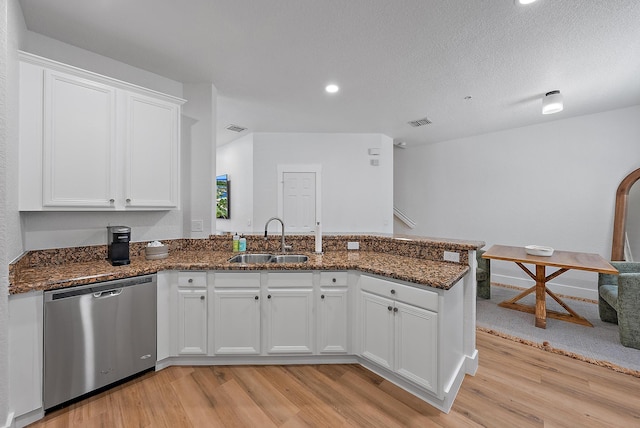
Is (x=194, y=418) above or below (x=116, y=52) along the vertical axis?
below

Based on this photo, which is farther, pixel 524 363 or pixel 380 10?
pixel 524 363

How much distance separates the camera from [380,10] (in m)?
1.77

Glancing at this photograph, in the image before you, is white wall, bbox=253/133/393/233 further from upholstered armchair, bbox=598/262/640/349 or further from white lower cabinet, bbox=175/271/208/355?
upholstered armchair, bbox=598/262/640/349

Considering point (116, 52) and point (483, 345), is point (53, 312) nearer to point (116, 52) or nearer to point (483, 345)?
point (116, 52)

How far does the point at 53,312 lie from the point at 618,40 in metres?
4.48

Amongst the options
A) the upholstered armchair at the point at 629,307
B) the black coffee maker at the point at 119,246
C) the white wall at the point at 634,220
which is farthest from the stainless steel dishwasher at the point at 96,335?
the white wall at the point at 634,220

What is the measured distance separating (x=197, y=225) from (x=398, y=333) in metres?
2.25

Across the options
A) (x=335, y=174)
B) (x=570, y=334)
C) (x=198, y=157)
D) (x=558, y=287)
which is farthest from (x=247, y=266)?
(x=558, y=287)

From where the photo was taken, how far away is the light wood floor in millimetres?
1595

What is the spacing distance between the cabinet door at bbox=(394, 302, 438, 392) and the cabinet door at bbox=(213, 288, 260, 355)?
1.12 meters

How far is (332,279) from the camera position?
214 cm

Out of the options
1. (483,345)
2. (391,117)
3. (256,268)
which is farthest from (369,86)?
Result: (483,345)

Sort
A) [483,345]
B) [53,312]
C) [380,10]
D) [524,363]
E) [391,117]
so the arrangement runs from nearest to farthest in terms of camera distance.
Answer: [53,312]
[380,10]
[524,363]
[483,345]
[391,117]

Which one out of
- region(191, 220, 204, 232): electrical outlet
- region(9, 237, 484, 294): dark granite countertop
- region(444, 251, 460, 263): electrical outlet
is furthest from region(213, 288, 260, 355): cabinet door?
region(444, 251, 460, 263): electrical outlet
